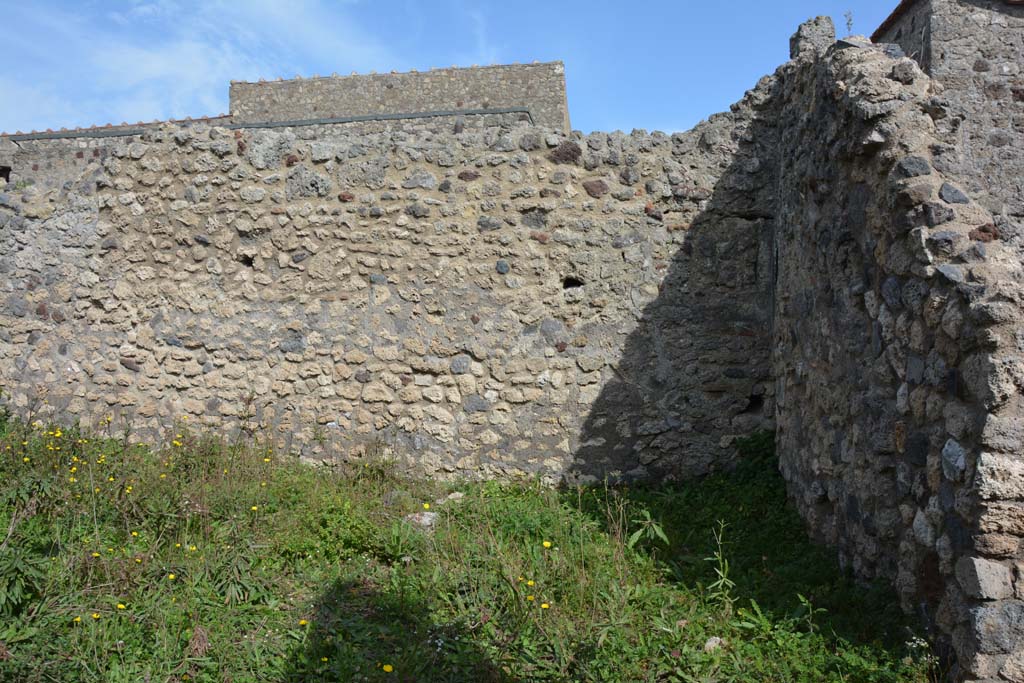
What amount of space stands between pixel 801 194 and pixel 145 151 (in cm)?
496

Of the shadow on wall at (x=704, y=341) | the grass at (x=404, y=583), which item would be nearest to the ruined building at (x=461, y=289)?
the shadow on wall at (x=704, y=341)

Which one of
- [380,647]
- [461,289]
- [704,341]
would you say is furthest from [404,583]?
[704,341]

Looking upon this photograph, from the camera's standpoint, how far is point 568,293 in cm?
623

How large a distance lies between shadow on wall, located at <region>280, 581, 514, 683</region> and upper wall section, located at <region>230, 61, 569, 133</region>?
12.3m

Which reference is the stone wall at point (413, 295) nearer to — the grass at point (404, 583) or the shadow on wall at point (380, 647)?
the grass at point (404, 583)

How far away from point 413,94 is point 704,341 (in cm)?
1155

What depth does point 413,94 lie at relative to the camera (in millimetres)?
16172

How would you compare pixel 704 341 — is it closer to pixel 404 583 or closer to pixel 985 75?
pixel 404 583

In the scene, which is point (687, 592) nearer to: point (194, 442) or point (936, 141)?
point (936, 141)

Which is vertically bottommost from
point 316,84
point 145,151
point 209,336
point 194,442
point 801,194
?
point 194,442

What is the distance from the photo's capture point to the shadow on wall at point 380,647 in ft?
12.2

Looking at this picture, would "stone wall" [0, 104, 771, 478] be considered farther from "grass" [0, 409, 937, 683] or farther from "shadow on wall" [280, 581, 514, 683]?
"shadow on wall" [280, 581, 514, 683]

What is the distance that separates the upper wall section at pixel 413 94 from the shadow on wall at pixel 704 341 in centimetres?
975

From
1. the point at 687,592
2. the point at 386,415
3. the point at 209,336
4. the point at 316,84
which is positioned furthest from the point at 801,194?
the point at 316,84
